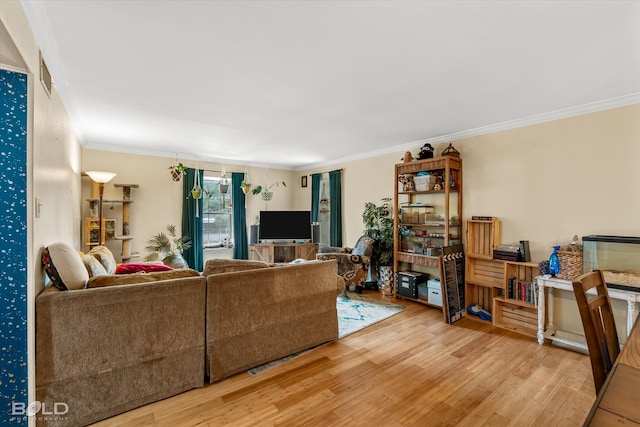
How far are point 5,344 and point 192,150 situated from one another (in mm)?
4176

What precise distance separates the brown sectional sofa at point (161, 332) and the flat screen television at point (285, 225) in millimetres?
3234

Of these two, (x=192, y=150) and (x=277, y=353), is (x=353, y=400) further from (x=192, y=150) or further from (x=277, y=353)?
(x=192, y=150)

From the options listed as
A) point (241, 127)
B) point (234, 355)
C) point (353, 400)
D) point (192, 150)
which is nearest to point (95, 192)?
point (192, 150)

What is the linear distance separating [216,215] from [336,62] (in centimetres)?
474

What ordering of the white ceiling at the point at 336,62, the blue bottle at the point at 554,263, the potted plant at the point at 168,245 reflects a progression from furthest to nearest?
the potted plant at the point at 168,245
the blue bottle at the point at 554,263
the white ceiling at the point at 336,62

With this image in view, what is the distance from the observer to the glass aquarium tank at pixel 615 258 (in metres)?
2.64

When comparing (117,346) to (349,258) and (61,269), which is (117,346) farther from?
(349,258)

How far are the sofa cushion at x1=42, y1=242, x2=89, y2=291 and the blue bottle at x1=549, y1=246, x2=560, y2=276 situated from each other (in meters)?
4.17

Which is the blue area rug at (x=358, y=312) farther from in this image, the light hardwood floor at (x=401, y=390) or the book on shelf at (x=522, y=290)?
the book on shelf at (x=522, y=290)

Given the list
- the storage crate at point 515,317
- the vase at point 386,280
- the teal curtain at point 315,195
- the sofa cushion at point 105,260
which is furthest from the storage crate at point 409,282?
the sofa cushion at point 105,260

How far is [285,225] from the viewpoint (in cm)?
608

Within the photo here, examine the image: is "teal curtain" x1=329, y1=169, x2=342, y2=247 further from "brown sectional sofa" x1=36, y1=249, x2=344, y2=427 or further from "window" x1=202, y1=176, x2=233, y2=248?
"brown sectional sofa" x1=36, y1=249, x2=344, y2=427

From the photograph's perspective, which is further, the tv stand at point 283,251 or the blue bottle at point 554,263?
the tv stand at point 283,251

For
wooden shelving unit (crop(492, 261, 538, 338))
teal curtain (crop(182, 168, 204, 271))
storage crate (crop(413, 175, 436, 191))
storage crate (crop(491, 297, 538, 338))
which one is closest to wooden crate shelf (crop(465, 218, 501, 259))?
wooden shelving unit (crop(492, 261, 538, 338))
